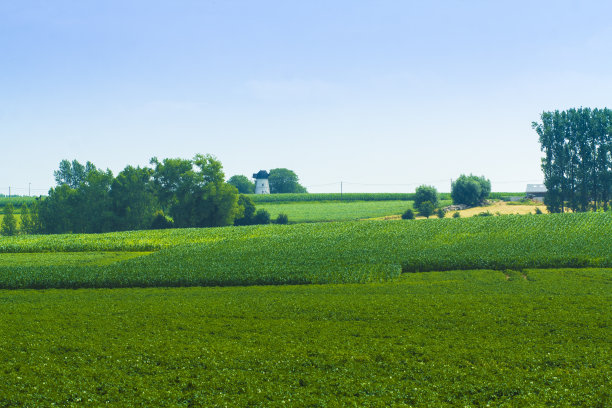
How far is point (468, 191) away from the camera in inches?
4783

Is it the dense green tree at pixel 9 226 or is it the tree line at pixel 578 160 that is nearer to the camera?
the tree line at pixel 578 160

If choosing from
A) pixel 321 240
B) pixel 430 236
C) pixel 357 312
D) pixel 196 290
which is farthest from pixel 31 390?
pixel 430 236

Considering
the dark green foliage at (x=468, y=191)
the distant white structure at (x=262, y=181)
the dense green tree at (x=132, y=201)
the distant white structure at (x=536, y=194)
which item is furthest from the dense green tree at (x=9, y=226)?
the distant white structure at (x=536, y=194)

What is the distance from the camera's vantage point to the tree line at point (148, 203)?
96750 millimetres

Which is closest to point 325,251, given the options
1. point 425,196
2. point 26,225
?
point 425,196

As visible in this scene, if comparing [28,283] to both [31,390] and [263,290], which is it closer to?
[263,290]

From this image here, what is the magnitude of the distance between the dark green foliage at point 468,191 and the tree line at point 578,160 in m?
24.3

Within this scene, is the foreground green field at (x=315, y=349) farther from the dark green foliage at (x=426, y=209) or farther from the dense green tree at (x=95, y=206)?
the dark green foliage at (x=426, y=209)

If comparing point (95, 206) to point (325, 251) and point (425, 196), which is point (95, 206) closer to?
point (325, 251)

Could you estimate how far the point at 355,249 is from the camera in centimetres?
5469

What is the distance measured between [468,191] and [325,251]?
78.8m

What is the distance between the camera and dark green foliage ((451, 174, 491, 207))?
398ft

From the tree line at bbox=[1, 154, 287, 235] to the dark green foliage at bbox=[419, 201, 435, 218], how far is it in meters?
31.2

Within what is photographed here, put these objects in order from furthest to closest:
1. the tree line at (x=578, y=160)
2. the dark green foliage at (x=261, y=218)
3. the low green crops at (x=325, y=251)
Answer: the dark green foliage at (x=261, y=218) → the tree line at (x=578, y=160) → the low green crops at (x=325, y=251)
